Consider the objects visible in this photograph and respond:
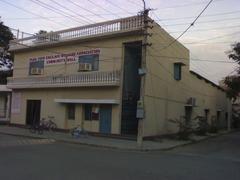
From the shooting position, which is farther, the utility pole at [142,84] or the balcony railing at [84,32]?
the balcony railing at [84,32]

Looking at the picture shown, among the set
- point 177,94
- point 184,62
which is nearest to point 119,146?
point 177,94

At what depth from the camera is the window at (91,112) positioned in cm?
2858

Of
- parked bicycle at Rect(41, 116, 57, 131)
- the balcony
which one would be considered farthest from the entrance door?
parked bicycle at Rect(41, 116, 57, 131)

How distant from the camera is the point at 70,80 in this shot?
29328 mm

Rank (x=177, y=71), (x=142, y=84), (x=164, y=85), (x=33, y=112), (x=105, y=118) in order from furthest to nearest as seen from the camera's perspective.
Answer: (x=177, y=71)
(x=33, y=112)
(x=164, y=85)
(x=105, y=118)
(x=142, y=84)

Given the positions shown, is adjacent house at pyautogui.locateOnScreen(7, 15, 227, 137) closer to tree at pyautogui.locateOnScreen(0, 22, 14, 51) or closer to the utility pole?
the utility pole

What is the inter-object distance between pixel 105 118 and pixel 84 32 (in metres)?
6.69

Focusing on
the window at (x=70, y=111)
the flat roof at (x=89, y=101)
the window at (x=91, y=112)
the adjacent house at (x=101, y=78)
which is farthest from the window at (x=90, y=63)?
the window at (x=70, y=111)

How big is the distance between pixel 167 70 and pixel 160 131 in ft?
16.1

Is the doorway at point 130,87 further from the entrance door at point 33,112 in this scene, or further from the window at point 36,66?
the entrance door at point 33,112

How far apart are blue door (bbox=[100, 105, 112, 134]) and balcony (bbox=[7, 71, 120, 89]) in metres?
1.92

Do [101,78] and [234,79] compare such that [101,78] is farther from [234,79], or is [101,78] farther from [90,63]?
[234,79]

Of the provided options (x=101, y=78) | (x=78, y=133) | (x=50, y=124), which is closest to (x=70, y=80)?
(x=101, y=78)

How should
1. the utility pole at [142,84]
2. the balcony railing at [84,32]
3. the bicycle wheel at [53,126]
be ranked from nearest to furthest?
1. the utility pole at [142,84]
2. the balcony railing at [84,32]
3. the bicycle wheel at [53,126]
